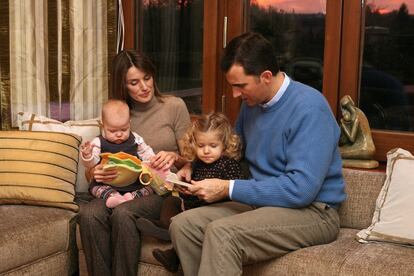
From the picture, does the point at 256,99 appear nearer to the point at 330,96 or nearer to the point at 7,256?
the point at 330,96

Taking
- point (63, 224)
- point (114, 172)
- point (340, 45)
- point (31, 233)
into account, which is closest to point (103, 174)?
point (114, 172)

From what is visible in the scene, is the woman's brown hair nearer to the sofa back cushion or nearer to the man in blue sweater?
the man in blue sweater

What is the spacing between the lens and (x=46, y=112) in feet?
10.8

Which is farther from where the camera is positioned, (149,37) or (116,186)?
(149,37)

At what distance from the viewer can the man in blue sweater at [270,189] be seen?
6.92 feet

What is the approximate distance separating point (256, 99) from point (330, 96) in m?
0.75

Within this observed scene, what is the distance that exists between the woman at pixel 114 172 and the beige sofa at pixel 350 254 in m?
0.10

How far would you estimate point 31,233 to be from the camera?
2.41 meters

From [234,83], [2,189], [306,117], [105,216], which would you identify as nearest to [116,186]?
[105,216]

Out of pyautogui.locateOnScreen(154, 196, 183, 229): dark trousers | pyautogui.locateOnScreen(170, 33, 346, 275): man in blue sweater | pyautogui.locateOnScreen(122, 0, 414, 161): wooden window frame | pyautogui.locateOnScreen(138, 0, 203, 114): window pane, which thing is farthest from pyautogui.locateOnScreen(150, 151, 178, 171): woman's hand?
pyautogui.locateOnScreen(138, 0, 203, 114): window pane

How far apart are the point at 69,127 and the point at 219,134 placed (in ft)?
3.11

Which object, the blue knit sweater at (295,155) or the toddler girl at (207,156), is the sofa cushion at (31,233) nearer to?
the toddler girl at (207,156)

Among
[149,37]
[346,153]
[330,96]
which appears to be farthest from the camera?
[149,37]

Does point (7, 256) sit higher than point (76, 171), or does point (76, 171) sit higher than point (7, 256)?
point (76, 171)
